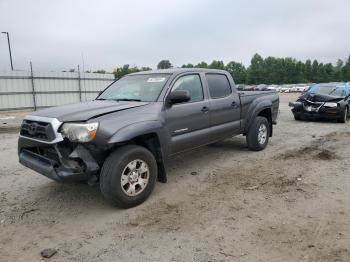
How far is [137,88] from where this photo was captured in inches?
206

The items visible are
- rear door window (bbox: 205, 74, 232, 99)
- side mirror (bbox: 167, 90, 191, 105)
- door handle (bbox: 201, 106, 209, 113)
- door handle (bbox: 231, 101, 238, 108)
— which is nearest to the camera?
side mirror (bbox: 167, 90, 191, 105)

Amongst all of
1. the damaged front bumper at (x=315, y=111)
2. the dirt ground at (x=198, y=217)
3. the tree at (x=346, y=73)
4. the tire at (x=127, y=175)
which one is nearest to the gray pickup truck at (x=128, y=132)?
the tire at (x=127, y=175)

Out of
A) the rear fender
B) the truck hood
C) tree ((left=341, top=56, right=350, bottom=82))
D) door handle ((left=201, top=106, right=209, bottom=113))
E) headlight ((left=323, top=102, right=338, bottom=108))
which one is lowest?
headlight ((left=323, top=102, right=338, bottom=108))

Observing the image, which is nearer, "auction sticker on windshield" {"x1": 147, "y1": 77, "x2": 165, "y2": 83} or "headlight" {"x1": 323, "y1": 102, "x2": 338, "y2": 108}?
"auction sticker on windshield" {"x1": 147, "y1": 77, "x2": 165, "y2": 83}

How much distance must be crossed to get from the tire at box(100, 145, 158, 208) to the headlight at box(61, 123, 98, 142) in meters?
0.38

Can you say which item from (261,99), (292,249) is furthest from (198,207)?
(261,99)

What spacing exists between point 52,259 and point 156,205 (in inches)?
59.8

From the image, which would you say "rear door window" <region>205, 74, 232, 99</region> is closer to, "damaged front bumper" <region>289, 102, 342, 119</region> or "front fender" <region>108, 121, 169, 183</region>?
"front fender" <region>108, 121, 169, 183</region>

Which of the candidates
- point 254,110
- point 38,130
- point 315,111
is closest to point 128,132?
point 38,130

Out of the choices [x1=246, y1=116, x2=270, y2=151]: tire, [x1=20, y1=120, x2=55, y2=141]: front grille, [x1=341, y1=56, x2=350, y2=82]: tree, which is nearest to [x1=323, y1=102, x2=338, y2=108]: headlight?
[x1=246, y1=116, x2=270, y2=151]: tire

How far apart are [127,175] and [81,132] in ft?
2.57

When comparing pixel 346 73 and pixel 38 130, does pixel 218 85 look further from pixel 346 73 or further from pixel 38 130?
pixel 346 73

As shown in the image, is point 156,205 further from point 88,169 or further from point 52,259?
point 52,259

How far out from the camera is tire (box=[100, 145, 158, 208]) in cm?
389
